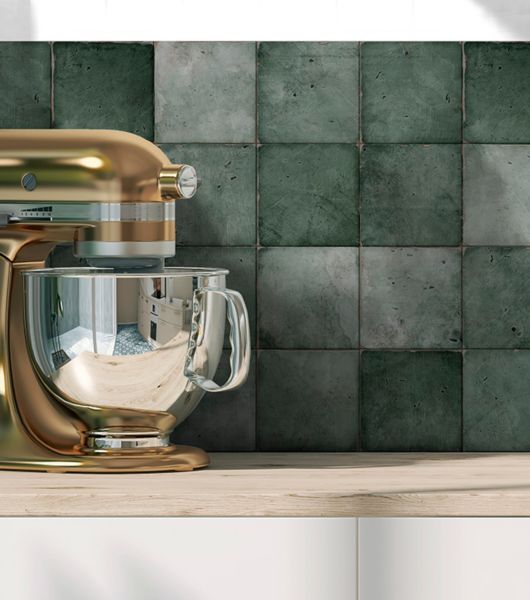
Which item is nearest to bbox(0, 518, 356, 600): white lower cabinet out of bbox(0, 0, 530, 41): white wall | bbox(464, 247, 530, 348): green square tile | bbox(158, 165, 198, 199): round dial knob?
bbox(158, 165, 198, 199): round dial knob

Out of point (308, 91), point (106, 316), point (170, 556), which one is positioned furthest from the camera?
Answer: point (308, 91)

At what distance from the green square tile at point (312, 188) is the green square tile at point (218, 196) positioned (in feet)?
0.07

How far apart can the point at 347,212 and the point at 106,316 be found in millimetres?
464

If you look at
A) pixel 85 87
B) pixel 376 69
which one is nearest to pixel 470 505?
pixel 376 69

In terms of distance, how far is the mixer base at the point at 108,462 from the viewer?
1.42 meters

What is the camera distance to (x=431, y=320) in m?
1.70

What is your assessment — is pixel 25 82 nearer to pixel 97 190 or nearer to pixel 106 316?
pixel 97 190

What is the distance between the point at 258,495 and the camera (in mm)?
1285

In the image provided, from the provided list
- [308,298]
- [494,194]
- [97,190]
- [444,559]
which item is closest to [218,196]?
[308,298]

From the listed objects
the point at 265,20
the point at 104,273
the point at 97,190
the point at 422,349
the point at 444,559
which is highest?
the point at 265,20

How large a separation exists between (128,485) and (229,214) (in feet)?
1.70

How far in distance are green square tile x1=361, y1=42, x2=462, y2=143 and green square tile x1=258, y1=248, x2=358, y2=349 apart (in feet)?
0.64

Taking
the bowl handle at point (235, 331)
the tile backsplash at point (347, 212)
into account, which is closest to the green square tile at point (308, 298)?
the tile backsplash at point (347, 212)

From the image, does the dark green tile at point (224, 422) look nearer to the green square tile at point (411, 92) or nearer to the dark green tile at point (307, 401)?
the dark green tile at point (307, 401)
